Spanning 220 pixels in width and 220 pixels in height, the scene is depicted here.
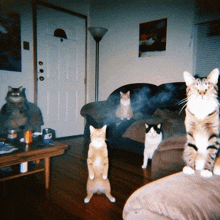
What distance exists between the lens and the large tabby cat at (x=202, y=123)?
1193 millimetres

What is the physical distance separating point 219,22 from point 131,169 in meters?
2.58

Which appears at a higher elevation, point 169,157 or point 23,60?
point 23,60

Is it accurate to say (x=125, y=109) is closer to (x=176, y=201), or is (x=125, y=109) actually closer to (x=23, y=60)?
(x=23, y=60)

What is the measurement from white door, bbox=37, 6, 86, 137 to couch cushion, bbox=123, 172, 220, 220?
3.67m

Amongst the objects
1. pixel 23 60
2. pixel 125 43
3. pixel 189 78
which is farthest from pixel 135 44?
pixel 189 78

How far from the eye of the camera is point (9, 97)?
3070mm

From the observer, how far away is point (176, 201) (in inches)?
24.7

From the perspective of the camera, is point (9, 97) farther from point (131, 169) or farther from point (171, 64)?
point (171, 64)

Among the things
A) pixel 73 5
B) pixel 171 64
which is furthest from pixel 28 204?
pixel 73 5

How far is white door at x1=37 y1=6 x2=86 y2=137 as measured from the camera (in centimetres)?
397

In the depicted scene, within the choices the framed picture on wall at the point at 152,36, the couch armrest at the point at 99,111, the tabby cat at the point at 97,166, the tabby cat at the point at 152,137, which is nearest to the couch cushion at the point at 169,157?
the tabby cat at the point at 97,166

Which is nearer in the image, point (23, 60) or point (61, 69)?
point (23, 60)

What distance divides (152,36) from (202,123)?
2924mm

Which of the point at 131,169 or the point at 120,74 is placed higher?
the point at 120,74
